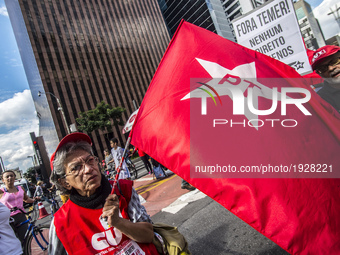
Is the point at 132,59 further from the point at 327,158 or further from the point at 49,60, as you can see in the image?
the point at 327,158

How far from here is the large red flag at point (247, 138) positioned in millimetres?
1346

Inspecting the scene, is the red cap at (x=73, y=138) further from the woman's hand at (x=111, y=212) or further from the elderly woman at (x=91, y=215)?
the woman's hand at (x=111, y=212)

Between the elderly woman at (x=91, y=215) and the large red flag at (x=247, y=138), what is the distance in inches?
17.7

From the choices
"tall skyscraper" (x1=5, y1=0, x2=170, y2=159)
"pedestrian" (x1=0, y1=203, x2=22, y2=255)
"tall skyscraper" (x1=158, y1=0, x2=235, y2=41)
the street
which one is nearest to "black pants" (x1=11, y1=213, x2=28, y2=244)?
"pedestrian" (x1=0, y1=203, x2=22, y2=255)

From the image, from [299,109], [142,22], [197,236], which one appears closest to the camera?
[299,109]

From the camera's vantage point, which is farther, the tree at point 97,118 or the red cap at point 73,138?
the tree at point 97,118

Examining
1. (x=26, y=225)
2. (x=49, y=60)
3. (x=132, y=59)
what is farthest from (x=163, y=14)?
(x=26, y=225)

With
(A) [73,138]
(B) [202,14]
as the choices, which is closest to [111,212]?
(A) [73,138]

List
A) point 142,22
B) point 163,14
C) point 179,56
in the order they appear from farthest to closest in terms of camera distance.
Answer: point 163,14 < point 142,22 < point 179,56

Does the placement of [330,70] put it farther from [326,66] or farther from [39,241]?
[39,241]

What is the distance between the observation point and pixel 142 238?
141 cm

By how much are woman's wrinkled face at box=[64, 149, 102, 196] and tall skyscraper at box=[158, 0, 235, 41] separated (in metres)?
68.4

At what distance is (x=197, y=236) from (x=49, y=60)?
4764 centimetres

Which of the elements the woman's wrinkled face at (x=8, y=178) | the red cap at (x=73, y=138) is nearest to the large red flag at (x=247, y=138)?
the red cap at (x=73, y=138)
